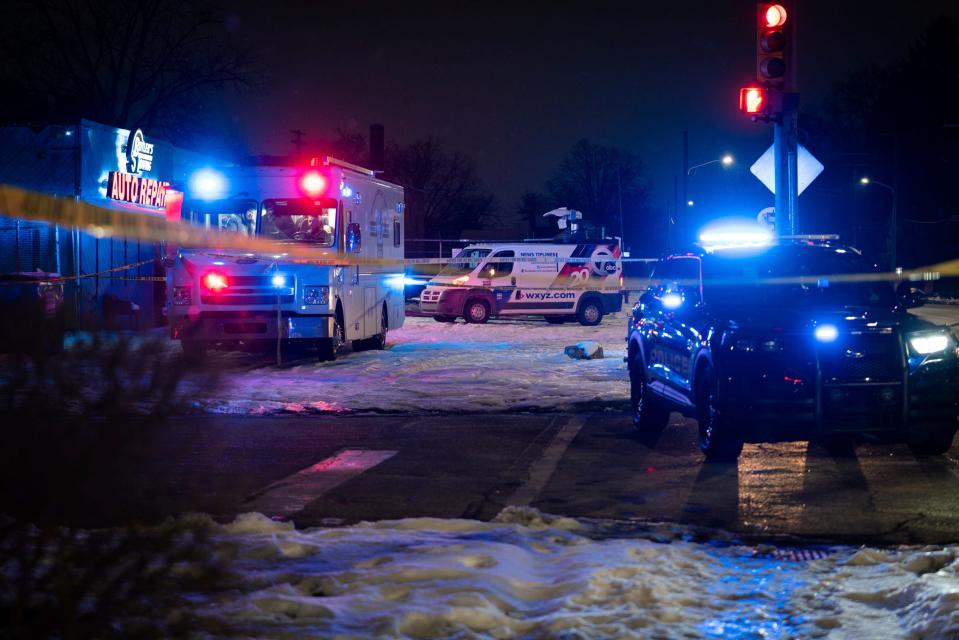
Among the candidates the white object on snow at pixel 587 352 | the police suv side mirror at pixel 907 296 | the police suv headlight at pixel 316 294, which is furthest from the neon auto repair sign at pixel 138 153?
the police suv side mirror at pixel 907 296

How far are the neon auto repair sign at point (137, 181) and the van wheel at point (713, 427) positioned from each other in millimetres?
21355

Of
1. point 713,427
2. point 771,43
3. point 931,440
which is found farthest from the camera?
point 771,43

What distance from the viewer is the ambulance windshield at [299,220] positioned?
60.8 ft

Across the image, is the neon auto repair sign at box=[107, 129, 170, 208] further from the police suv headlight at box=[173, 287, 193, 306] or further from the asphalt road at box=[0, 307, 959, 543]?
the asphalt road at box=[0, 307, 959, 543]

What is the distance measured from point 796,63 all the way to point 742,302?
647 cm

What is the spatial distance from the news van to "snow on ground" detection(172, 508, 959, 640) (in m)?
23.3

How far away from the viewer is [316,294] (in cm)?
1850

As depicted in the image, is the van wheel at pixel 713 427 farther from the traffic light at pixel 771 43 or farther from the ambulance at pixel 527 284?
the ambulance at pixel 527 284

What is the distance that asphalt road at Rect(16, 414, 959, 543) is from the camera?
7544mm

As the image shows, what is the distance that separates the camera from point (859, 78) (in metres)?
83.1

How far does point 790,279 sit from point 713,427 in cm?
195

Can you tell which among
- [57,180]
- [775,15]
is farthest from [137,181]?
[775,15]

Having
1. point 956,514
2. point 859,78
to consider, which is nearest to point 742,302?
point 956,514

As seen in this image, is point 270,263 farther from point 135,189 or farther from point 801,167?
point 135,189
